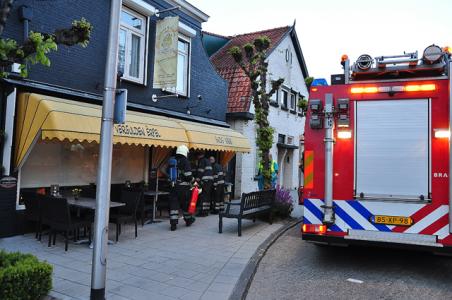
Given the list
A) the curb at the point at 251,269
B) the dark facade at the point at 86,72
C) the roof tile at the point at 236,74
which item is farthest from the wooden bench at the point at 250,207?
the roof tile at the point at 236,74

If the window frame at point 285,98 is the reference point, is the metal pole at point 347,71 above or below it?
below

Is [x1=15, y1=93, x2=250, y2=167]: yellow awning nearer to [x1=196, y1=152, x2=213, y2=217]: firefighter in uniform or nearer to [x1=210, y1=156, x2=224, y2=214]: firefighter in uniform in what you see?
[x1=196, y1=152, x2=213, y2=217]: firefighter in uniform

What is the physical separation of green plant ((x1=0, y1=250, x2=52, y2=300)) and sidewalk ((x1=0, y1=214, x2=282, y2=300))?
46cm

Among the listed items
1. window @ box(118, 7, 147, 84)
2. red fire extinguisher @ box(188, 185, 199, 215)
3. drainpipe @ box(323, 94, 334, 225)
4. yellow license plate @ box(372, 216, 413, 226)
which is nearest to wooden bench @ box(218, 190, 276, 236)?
red fire extinguisher @ box(188, 185, 199, 215)

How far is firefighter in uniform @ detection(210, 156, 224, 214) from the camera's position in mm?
11719

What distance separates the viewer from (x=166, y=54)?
10.6 metres

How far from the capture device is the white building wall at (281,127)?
16.1 metres

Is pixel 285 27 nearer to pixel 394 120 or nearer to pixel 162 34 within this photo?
pixel 162 34

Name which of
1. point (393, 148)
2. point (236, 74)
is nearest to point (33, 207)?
point (393, 148)

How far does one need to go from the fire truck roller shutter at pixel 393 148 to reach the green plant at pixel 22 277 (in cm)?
449

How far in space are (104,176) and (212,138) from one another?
302 inches

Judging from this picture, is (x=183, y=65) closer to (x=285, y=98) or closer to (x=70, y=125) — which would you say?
(x=70, y=125)

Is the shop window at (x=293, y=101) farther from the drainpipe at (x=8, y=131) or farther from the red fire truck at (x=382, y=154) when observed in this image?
the drainpipe at (x=8, y=131)

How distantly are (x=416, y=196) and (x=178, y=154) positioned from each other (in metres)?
5.80
